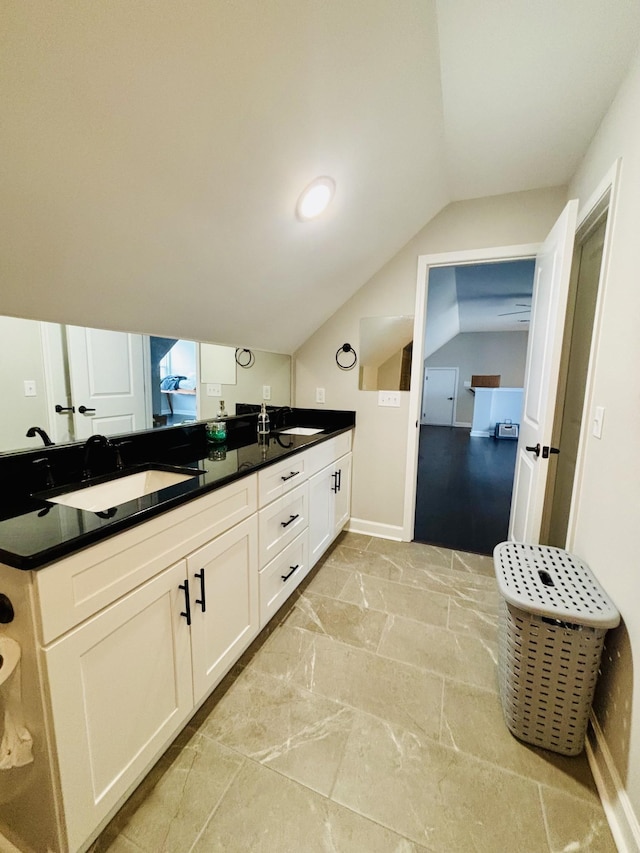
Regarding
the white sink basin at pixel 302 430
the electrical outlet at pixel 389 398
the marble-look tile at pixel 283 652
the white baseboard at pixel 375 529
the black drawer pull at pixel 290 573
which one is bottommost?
the marble-look tile at pixel 283 652

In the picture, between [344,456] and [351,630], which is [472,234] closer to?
[344,456]

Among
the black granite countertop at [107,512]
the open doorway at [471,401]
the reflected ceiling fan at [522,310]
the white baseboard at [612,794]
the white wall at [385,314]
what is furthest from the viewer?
the reflected ceiling fan at [522,310]

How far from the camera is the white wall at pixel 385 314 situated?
7.34 feet

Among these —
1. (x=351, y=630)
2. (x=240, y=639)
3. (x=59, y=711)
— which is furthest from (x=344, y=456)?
(x=59, y=711)

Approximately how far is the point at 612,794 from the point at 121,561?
1.60 metres

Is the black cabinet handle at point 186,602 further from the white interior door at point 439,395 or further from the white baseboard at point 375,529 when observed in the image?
the white interior door at point 439,395

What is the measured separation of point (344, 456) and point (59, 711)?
208 cm

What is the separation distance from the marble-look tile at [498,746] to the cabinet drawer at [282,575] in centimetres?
83

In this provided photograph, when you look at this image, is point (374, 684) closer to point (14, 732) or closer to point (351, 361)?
point (14, 732)

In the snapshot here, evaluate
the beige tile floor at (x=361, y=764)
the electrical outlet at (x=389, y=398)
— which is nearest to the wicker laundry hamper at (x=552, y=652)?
the beige tile floor at (x=361, y=764)

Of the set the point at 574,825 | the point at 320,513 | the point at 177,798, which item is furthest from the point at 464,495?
the point at 177,798

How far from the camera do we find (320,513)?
230 centimetres

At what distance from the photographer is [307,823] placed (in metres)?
1.04

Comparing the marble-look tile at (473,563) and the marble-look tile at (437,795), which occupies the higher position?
the marble-look tile at (473,563)
